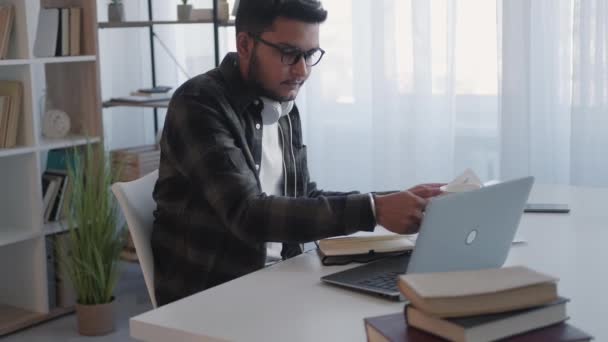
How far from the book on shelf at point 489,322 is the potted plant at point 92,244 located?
7.60 ft

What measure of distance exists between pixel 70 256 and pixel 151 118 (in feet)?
4.42

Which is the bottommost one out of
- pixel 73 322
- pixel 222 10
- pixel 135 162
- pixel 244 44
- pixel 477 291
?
pixel 73 322

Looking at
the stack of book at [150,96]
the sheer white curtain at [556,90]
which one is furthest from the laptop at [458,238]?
the stack of book at [150,96]

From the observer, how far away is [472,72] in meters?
3.50

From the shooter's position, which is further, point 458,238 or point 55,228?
point 55,228

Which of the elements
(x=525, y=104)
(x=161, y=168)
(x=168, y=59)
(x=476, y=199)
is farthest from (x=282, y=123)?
(x=168, y=59)

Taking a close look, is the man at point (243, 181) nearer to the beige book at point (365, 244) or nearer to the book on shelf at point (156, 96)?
the beige book at point (365, 244)

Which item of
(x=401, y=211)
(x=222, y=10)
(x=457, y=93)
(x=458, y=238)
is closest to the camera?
(x=458, y=238)

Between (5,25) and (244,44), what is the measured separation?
1.56 metres

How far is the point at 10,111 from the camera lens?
3338 millimetres

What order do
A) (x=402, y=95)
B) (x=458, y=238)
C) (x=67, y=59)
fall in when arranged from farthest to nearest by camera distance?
(x=402, y=95) → (x=67, y=59) → (x=458, y=238)

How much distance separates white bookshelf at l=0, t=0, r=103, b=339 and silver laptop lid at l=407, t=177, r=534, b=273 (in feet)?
7.35

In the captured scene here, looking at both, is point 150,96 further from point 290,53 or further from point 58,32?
point 290,53

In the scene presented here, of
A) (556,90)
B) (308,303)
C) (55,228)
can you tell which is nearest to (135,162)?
(55,228)
